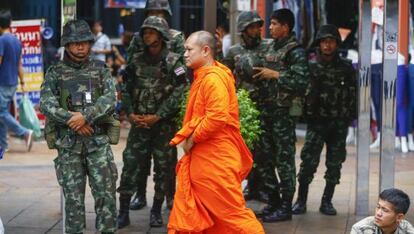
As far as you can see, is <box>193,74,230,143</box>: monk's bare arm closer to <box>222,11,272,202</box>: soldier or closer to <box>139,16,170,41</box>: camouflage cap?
<box>139,16,170,41</box>: camouflage cap

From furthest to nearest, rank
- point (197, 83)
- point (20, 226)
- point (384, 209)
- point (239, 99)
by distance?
point (20, 226) → point (239, 99) → point (197, 83) → point (384, 209)

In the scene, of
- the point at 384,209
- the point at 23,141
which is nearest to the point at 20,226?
the point at 384,209

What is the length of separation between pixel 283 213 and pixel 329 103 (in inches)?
43.7

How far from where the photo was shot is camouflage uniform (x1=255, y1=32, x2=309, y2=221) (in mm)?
8617

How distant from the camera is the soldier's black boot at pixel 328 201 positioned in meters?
9.15

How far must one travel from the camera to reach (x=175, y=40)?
8.80m

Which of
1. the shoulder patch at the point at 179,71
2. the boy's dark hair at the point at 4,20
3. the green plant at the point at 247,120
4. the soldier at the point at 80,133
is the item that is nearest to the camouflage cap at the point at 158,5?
the shoulder patch at the point at 179,71

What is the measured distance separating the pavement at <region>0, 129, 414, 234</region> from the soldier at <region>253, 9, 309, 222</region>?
0.30m

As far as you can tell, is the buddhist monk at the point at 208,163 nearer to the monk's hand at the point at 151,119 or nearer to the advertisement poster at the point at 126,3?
the monk's hand at the point at 151,119

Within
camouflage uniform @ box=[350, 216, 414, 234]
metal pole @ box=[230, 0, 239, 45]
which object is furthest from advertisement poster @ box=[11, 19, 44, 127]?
camouflage uniform @ box=[350, 216, 414, 234]

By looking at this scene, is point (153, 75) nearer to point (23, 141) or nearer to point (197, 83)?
point (197, 83)

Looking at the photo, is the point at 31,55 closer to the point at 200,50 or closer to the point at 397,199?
the point at 200,50

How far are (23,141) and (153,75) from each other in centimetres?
600

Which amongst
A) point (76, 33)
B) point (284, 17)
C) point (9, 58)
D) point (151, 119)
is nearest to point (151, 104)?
point (151, 119)
